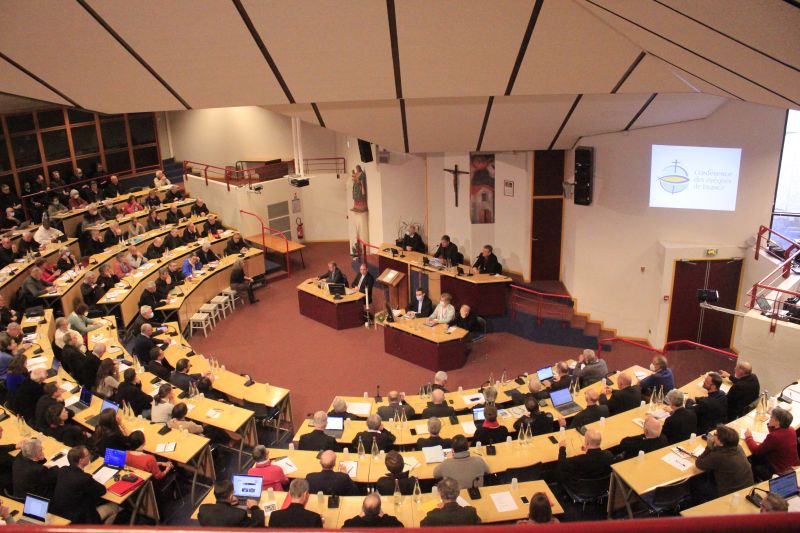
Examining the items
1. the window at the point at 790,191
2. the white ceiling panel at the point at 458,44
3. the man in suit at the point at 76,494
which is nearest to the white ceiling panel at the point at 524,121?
the white ceiling panel at the point at 458,44

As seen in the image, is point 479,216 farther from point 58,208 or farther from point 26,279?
point 58,208

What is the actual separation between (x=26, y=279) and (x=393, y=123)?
279 inches

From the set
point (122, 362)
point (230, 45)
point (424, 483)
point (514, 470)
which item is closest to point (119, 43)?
point (230, 45)

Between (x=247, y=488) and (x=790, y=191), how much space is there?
10.5m

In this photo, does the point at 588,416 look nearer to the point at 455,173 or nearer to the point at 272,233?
the point at 455,173

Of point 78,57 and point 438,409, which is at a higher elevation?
point 78,57

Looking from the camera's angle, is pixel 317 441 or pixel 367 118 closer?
pixel 317 441

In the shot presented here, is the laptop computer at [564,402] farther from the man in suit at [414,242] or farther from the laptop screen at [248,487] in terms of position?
the man in suit at [414,242]

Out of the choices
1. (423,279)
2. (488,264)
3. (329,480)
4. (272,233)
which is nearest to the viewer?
(329,480)

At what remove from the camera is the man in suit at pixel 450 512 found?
4945 mm

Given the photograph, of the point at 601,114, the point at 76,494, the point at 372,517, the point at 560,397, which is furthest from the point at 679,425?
the point at 76,494

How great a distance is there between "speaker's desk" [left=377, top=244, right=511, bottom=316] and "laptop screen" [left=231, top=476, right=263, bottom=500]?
675 cm

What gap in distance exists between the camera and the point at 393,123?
33.2 feet

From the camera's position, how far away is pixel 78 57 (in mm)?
6566
